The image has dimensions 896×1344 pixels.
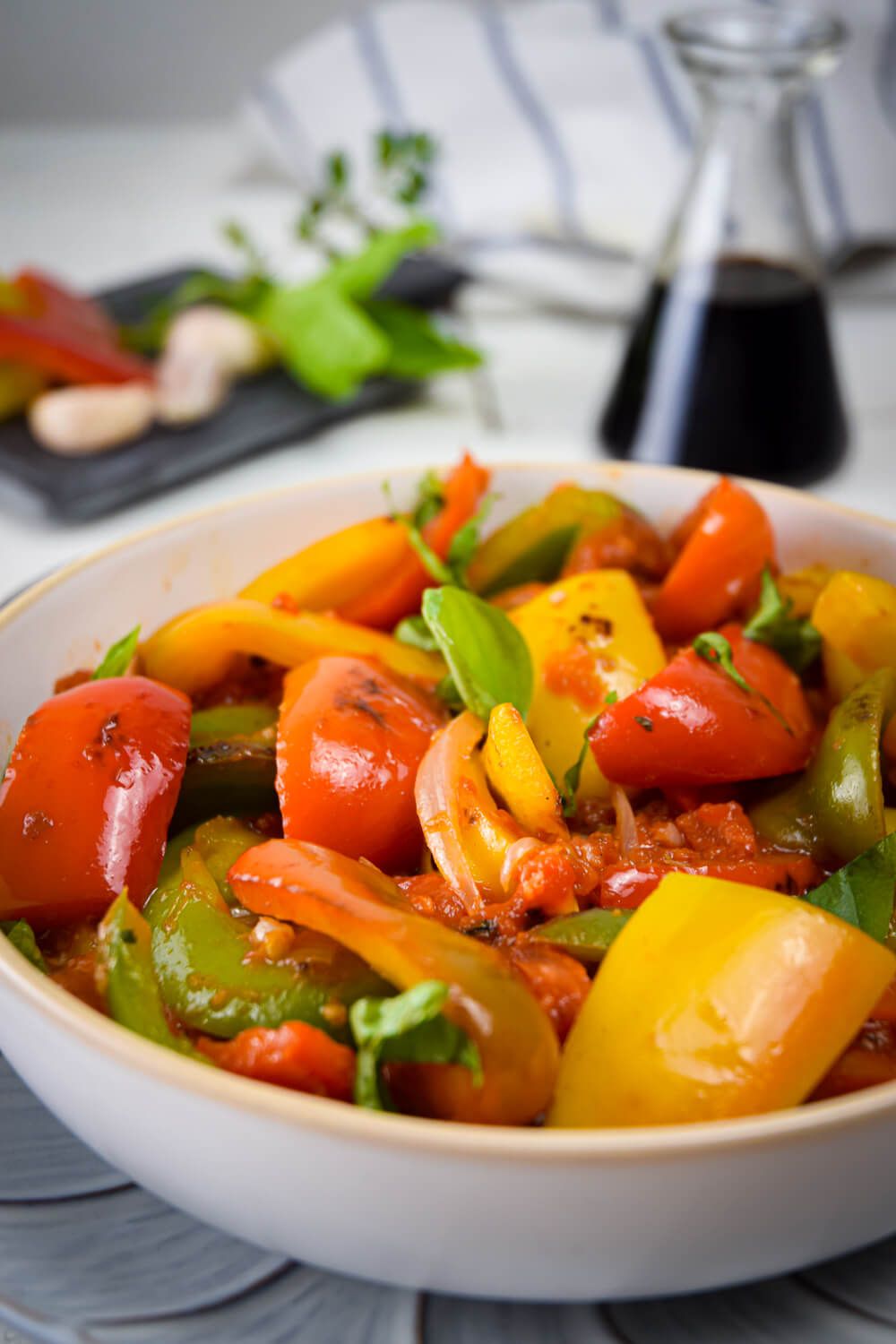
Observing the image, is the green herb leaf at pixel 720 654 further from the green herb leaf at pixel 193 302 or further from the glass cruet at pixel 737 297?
the green herb leaf at pixel 193 302

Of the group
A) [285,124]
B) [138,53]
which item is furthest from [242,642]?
[138,53]

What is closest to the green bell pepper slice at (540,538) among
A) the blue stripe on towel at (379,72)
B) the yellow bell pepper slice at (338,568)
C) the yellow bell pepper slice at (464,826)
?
the yellow bell pepper slice at (338,568)

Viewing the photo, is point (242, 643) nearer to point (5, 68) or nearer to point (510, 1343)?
point (510, 1343)

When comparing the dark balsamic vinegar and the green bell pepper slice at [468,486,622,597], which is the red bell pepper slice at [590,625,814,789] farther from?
the dark balsamic vinegar

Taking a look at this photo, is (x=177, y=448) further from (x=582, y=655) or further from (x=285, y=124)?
(x=285, y=124)

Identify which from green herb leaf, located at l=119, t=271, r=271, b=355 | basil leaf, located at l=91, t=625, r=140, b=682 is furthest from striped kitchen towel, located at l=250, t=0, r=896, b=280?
basil leaf, located at l=91, t=625, r=140, b=682

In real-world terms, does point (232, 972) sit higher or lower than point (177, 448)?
higher
